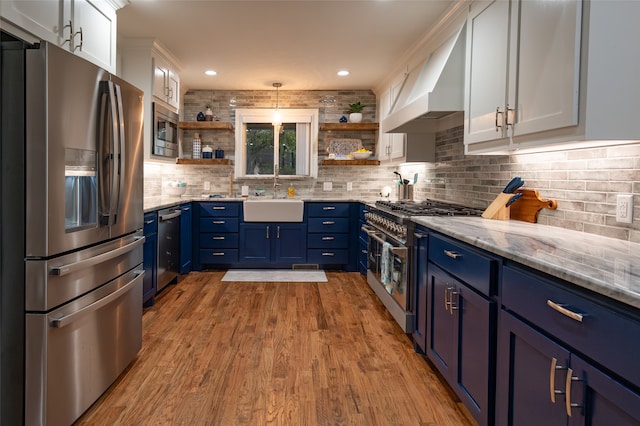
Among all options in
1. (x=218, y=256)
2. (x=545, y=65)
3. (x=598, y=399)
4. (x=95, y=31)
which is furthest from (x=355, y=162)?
(x=598, y=399)

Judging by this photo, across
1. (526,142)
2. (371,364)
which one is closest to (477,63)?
(526,142)

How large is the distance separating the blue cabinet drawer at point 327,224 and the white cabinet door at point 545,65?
3.31 m

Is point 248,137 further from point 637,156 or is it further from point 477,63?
point 637,156

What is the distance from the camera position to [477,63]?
9.07 ft

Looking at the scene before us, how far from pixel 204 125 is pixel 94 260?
4.01 meters

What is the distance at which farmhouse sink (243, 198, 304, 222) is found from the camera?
17.6ft

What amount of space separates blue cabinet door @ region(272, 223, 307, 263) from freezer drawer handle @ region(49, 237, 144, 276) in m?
→ 2.89

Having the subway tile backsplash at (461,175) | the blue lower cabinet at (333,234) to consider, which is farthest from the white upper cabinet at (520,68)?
the blue lower cabinet at (333,234)

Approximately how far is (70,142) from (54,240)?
422 millimetres

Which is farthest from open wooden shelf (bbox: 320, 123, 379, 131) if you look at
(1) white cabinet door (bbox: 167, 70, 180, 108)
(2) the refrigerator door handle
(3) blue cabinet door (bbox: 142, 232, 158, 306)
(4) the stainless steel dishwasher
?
(2) the refrigerator door handle

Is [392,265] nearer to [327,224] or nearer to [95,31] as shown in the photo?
[327,224]

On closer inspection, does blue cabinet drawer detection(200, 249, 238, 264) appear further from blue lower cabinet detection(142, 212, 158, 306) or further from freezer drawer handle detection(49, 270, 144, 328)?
freezer drawer handle detection(49, 270, 144, 328)

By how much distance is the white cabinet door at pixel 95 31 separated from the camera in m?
2.55

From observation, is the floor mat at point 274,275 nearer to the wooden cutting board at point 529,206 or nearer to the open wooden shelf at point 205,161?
the open wooden shelf at point 205,161
